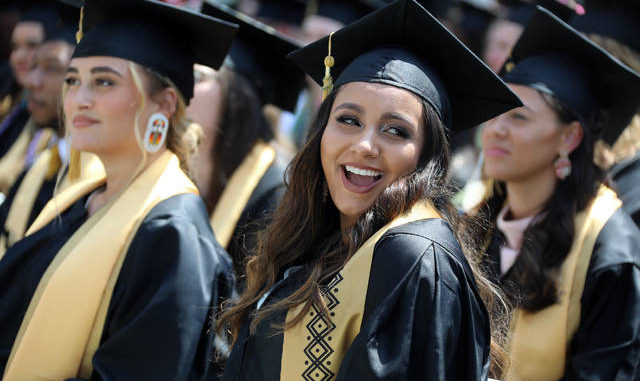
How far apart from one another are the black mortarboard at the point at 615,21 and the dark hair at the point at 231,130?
7.30ft

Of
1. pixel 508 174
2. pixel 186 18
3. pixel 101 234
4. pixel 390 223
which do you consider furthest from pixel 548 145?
pixel 101 234

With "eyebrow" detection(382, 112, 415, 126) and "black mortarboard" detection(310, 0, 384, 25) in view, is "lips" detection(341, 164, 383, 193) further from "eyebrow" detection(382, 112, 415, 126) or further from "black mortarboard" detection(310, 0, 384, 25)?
"black mortarboard" detection(310, 0, 384, 25)

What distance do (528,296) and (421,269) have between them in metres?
1.40

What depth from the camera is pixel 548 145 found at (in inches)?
134

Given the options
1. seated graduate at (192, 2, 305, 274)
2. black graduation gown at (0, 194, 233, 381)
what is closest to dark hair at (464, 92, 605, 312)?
black graduation gown at (0, 194, 233, 381)

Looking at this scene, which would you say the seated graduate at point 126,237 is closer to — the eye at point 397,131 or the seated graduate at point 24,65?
the eye at point 397,131

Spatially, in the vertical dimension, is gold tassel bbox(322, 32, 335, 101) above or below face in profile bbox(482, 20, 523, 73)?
below

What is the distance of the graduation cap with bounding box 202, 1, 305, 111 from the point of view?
14.2 ft

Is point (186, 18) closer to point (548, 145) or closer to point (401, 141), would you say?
point (401, 141)

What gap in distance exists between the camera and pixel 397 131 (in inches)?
89.0

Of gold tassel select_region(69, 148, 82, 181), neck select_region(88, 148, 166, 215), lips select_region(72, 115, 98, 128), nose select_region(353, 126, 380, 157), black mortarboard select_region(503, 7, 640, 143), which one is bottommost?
gold tassel select_region(69, 148, 82, 181)

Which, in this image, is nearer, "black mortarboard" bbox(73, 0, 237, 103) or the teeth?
the teeth

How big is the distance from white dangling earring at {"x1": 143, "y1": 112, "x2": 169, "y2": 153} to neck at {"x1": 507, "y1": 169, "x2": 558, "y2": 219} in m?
1.76

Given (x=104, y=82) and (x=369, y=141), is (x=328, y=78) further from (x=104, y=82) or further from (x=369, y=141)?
(x=104, y=82)
